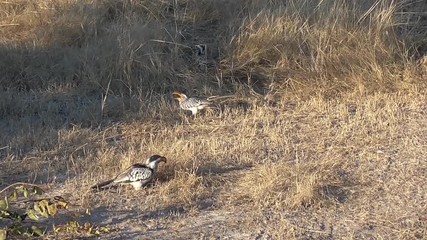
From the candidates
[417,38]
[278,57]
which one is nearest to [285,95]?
[278,57]

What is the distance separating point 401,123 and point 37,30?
391 centimetres

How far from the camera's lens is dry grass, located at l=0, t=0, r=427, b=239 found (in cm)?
548

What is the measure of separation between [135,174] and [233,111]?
2.05 m

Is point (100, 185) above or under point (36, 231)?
under

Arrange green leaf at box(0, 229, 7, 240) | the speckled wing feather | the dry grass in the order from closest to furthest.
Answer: green leaf at box(0, 229, 7, 240) < the dry grass < the speckled wing feather

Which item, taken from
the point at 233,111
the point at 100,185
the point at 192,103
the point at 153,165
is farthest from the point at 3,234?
the point at 233,111

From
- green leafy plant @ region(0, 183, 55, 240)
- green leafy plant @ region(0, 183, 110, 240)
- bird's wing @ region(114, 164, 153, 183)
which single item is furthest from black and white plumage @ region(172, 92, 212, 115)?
green leafy plant @ region(0, 183, 55, 240)

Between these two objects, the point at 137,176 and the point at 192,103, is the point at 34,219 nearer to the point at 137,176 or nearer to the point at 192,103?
the point at 137,176

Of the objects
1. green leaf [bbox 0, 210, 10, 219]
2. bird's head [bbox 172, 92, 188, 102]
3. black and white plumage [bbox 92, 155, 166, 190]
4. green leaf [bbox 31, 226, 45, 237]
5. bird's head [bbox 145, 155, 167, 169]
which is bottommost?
bird's head [bbox 172, 92, 188, 102]

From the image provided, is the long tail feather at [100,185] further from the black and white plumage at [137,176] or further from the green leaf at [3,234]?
the green leaf at [3,234]

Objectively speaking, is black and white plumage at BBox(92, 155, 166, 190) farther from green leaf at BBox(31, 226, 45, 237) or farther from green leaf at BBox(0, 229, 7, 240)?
green leaf at BBox(0, 229, 7, 240)

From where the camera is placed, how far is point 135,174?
5.68 m

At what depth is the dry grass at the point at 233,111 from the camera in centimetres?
548

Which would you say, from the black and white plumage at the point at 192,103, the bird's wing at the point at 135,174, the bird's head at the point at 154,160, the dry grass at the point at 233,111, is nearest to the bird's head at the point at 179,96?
the black and white plumage at the point at 192,103
